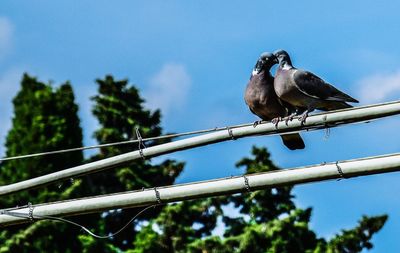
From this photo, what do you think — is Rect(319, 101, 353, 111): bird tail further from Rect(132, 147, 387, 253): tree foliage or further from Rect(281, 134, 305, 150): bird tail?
Rect(132, 147, 387, 253): tree foliage

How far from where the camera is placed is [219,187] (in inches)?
321

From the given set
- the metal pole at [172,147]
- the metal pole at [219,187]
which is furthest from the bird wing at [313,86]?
the metal pole at [219,187]

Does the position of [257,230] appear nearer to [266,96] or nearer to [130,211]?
[130,211]

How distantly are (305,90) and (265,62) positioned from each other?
785 mm

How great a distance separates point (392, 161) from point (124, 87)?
2487 cm

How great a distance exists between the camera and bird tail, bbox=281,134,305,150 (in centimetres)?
1115

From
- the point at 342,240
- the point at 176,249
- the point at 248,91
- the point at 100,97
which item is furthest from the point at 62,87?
the point at 248,91

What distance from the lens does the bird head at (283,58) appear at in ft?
35.6

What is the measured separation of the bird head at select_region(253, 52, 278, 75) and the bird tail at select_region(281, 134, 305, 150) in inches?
28.7

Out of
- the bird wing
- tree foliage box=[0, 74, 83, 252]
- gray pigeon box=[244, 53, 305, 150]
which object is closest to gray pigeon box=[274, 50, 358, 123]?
the bird wing

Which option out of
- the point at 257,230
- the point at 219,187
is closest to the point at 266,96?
the point at 219,187

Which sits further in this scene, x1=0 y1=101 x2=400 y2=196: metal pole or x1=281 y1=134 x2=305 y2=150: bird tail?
x1=281 y1=134 x2=305 y2=150: bird tail

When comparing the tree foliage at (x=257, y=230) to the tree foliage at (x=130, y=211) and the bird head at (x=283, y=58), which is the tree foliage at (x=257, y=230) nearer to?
the tree foliage at (x=130, y=211)

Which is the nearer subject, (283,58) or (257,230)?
(283,58)
